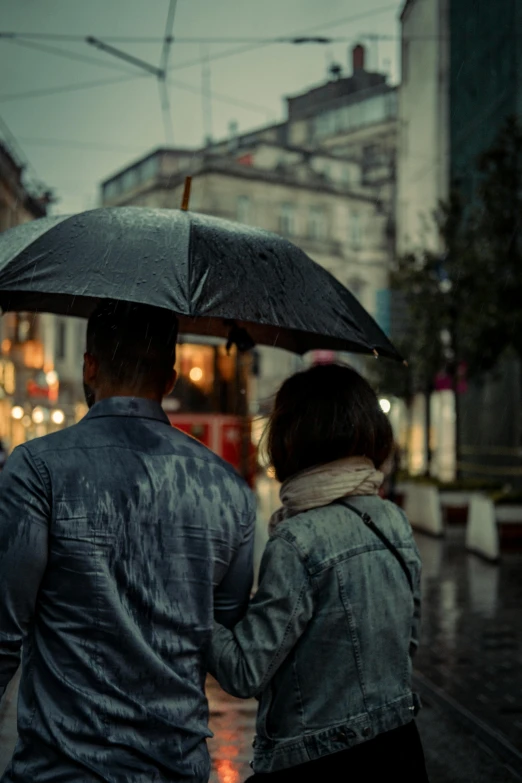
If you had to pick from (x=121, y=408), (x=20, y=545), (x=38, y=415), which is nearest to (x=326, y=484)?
(x=121, y=408)

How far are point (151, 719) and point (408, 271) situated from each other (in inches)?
857

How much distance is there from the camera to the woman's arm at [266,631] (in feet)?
8.23

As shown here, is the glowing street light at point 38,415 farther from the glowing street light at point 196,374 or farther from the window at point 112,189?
the window at point 112,189

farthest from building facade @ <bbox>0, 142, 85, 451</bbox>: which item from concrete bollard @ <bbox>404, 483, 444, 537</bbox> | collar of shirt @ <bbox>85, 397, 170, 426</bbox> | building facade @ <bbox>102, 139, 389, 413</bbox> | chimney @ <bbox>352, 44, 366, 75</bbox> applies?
collar of shirt @ <bbox>85, 397, 170, 426</bbox>

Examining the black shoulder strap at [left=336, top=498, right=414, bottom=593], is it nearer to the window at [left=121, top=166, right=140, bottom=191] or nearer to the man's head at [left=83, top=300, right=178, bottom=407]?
the man's head at [left=83, top=300, right=178, bottom=407]

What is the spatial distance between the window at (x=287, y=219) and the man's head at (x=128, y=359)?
2481 inches

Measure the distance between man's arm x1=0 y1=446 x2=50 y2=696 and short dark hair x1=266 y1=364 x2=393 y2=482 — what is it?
0.71m

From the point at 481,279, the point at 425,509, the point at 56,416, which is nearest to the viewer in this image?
the point at 481,279

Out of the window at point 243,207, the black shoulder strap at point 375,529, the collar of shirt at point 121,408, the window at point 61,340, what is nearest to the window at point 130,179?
the window at point 243,207

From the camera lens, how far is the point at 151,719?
2273 millimetres

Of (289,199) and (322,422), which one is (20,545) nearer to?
(322,422)

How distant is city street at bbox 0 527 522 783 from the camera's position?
18.1 feet

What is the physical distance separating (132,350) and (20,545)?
57 cm

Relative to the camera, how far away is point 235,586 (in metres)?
2.57
